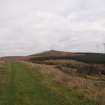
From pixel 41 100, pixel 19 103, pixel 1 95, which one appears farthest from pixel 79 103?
pixel 1 95

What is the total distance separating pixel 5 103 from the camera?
17328mm

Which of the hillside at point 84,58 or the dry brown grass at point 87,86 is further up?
the hillside at point 84,58

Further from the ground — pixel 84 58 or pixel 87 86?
pixel 84 58

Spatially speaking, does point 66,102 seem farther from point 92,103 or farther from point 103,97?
point 103,97

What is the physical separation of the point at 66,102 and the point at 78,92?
191 inches

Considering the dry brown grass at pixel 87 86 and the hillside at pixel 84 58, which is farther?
the hillside at pixel 84 58

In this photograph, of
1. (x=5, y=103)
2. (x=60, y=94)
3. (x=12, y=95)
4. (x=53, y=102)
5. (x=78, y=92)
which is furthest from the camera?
(x=78, y=92)

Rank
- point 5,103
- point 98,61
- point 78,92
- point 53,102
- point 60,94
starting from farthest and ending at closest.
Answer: point 98,61, point 78,92, point 60,94, point 53,102, point 5,103

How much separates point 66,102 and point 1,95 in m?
5.34

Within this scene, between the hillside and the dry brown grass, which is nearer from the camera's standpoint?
the dry brown grass

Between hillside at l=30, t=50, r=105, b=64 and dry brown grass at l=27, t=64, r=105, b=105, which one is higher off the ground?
hillside at l=30, t=50, r=105, b=64

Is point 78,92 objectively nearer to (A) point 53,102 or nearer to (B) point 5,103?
→ (A) point 53,102

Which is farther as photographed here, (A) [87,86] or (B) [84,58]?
(B) [84,58]

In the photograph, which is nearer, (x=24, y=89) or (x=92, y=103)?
(x=92, y=103)
